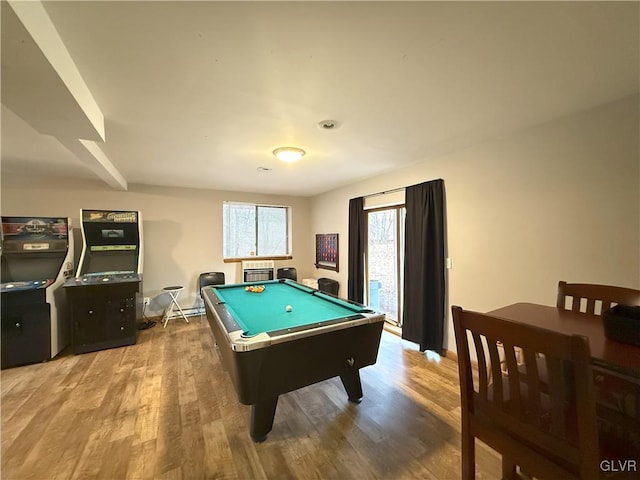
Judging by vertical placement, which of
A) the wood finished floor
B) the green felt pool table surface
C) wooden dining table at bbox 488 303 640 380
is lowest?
the wood finished floor

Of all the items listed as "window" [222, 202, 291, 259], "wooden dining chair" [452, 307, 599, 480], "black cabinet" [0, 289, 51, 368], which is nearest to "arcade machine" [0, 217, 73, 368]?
"black cabinet" [0, 289, 51, 368]

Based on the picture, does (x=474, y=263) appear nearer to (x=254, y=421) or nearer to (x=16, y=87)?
(x=254, y=421)

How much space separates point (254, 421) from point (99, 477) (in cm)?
89

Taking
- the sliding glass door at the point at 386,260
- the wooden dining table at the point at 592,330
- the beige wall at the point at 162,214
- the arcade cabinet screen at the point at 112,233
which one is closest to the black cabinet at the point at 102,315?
the arcade cabinet screen at the point at 112,233

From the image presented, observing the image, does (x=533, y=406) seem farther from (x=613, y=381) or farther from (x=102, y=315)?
(x=102, y=315)

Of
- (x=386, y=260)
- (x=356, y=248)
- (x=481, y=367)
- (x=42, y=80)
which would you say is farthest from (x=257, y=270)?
(x=481, y=367)

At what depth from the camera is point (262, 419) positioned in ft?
5.76

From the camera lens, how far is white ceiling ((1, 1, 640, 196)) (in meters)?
1.10

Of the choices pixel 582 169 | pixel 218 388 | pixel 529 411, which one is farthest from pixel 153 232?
pixel 582 169

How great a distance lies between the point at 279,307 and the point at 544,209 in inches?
101

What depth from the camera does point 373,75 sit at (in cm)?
152

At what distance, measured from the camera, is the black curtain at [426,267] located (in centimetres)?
302

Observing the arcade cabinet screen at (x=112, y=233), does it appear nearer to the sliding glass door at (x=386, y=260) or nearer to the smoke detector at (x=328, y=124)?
the smoke detector at (x=328, y=124)

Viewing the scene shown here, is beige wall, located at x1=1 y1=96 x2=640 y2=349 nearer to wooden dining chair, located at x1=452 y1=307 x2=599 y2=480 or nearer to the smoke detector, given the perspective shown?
wooden dining chair, located at x1=452 y1=307 x2=599 y2=480
